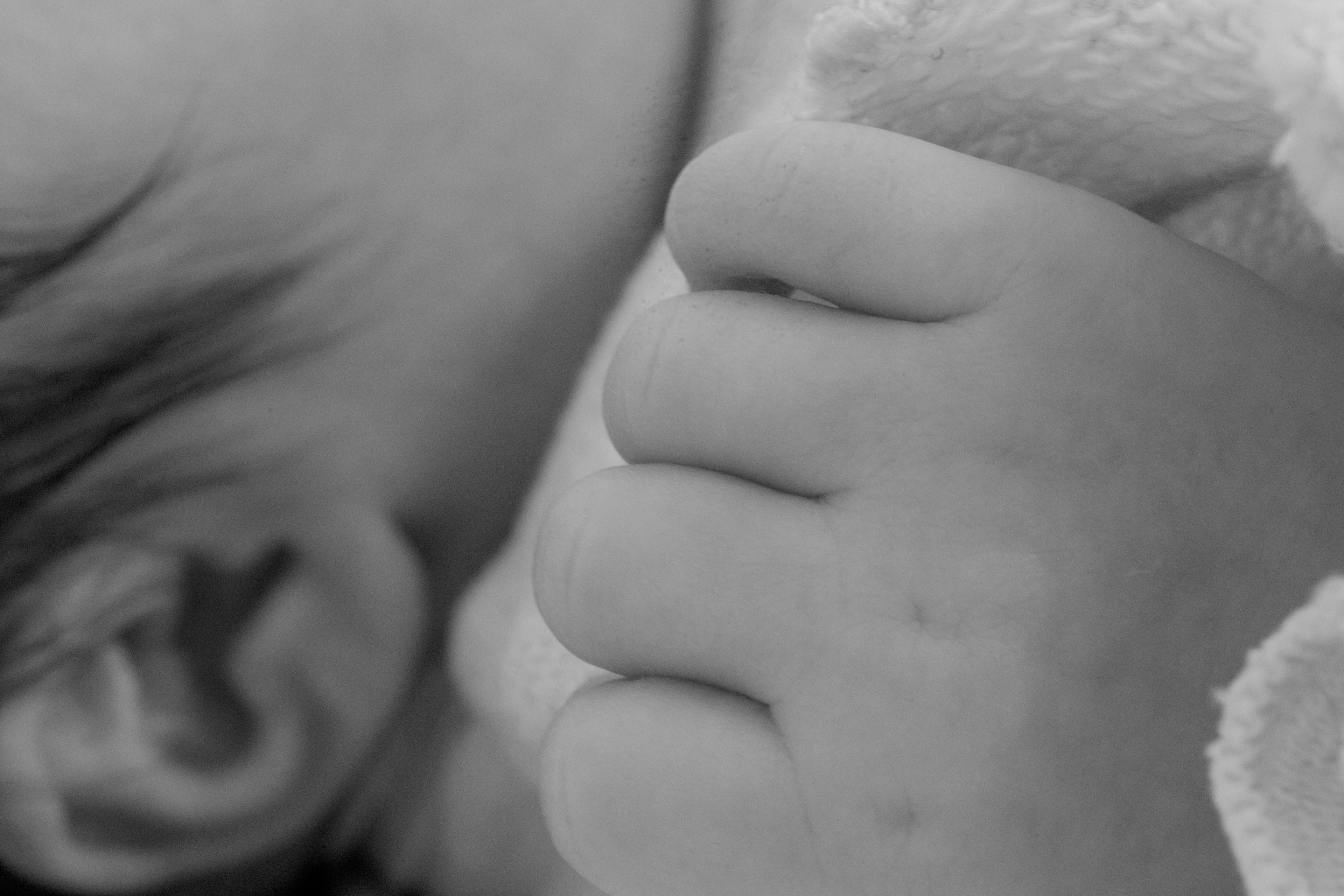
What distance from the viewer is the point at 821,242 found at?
A: 296mm

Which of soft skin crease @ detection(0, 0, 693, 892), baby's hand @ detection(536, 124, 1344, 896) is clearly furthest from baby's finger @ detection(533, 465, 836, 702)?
soft skin crease @ detection(0, 0, 693, 892)

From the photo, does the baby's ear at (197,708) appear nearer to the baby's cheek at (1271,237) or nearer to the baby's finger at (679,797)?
the baby's finger at (679,797)

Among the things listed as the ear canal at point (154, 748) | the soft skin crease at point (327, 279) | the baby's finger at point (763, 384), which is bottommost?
the ear canal at point (154, 748)

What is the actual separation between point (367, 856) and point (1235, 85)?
1.47 feet

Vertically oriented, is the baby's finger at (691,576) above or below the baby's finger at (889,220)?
below

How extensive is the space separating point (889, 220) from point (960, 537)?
0.26 feet

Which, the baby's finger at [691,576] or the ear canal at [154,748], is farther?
the ear canal at [154,748]

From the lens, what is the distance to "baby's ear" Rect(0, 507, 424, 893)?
439 mm

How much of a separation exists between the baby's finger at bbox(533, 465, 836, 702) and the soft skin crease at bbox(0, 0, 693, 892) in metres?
0.13

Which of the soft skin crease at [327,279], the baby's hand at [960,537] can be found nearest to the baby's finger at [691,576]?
the baby's hand at [960,537]

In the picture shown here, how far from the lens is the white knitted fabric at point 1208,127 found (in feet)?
0.91

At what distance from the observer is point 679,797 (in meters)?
0.30

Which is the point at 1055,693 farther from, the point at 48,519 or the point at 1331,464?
the point at 48,519

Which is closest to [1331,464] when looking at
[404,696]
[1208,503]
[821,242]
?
[1208,503]
